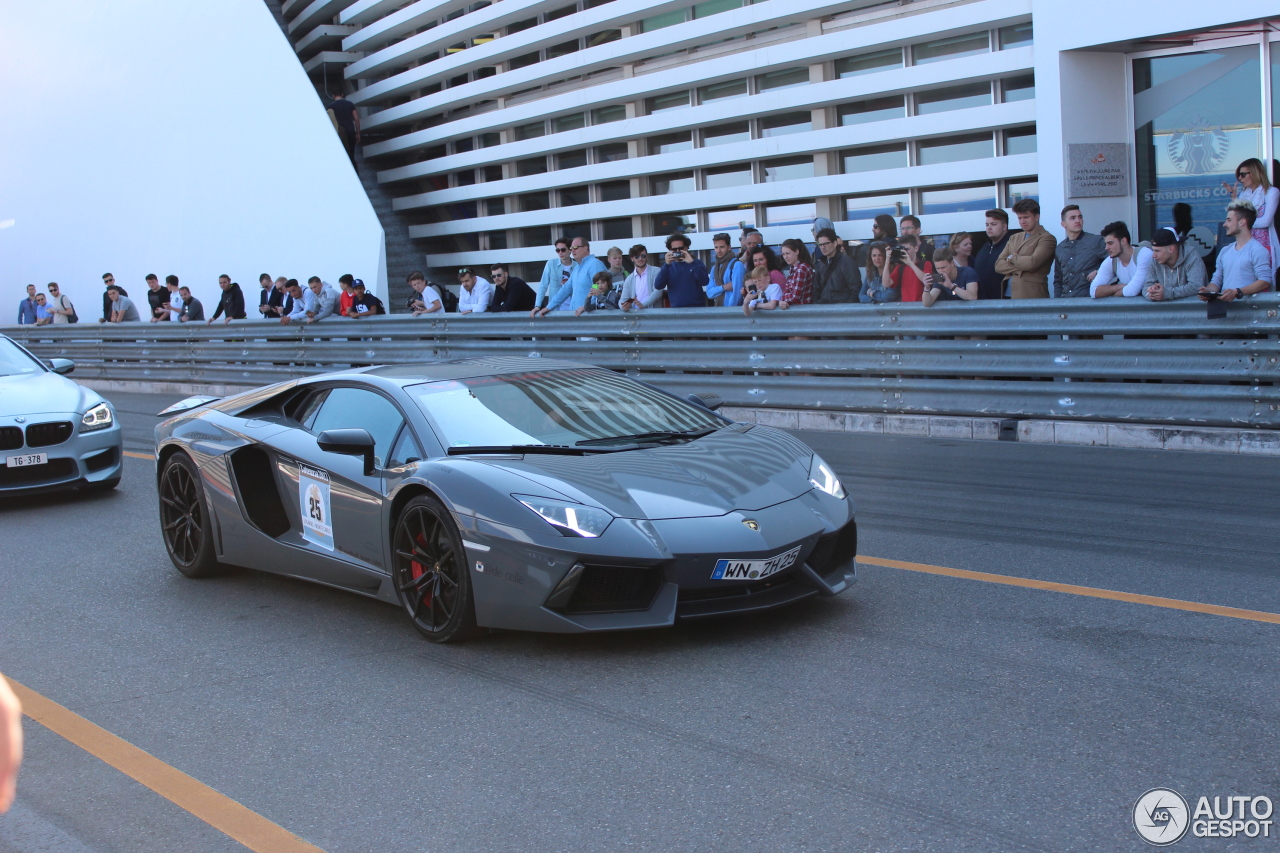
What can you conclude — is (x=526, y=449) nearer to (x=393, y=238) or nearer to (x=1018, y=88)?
(x=1018, y=88)

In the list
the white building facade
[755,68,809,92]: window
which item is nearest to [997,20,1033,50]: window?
the white building facade

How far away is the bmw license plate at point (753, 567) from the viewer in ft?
15.5

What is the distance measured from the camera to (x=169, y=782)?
3.85m

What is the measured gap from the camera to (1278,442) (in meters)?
8.80

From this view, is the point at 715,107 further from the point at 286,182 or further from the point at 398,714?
the point at 398,714

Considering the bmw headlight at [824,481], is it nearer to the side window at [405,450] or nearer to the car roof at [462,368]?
the car roof at [462,368]

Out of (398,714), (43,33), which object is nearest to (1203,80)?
(398,714)

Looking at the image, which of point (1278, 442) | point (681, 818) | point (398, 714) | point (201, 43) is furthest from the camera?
point (201, 43)

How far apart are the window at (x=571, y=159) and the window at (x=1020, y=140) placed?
843 centimetres

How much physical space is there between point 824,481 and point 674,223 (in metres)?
14.2

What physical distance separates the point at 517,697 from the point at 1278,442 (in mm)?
6703

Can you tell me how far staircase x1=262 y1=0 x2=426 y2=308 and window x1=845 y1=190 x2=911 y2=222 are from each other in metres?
10.9

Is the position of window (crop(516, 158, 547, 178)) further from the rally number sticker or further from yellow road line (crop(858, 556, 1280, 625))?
yellow road line (crop(858, 556, 1280, 625))

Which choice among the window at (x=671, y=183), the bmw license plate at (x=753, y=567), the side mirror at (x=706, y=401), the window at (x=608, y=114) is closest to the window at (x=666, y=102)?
the window at (x=608, y=114)
